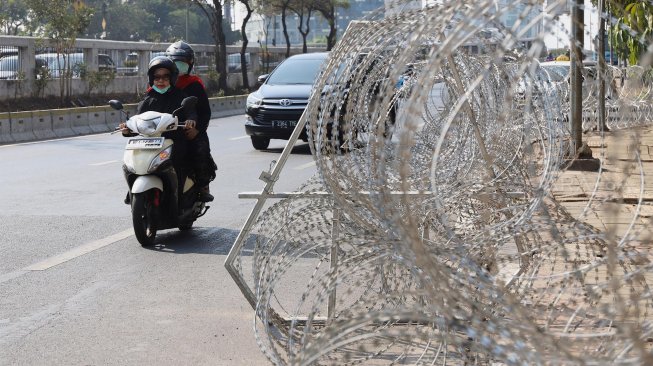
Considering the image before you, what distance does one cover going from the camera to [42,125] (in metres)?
24.4

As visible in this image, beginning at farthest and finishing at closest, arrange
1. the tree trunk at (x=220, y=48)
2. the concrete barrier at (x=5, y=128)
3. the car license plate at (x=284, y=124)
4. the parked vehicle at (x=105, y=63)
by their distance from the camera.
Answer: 1. the tree trunk at (x=220, y=48)
2. the parked vehicle at (x=105, y=63)
3. the concrete barrier at (x=5, y=128)
4. the car license plate at (x=284, y=124)

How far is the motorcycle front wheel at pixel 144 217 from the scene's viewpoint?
30.4 feet

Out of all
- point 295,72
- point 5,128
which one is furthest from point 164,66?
point 5,128

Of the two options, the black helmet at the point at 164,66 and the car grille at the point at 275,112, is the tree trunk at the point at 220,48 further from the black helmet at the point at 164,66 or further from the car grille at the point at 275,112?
the black helmet at the point at 164,66

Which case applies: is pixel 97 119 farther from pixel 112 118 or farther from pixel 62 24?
pixel 62 24

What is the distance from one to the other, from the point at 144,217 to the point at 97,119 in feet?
59.3

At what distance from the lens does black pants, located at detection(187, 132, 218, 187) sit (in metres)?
10.1

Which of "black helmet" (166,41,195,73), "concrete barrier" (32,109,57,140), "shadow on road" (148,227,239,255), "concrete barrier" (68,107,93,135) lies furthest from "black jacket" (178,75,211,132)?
"concrete barrier" (68,107,93,135)

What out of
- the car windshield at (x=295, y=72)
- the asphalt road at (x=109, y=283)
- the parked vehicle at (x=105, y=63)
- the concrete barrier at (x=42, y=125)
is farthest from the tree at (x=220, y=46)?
the asphalt road at (x=109, y=283)

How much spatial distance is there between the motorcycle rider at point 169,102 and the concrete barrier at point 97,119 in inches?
657

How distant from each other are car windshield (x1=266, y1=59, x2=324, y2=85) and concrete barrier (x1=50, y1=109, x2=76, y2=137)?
6.49 metres

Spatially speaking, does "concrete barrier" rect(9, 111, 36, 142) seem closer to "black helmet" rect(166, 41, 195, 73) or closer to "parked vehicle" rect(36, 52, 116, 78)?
"parked vehicle" rect(36, 52, 116, 78)

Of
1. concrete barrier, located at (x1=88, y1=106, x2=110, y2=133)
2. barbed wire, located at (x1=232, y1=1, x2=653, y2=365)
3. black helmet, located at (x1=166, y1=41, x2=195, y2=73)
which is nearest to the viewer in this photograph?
barbed wire, located at (x1=232, y1=1, x2=653, y2=365)

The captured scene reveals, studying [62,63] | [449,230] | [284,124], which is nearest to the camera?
[449,230]
